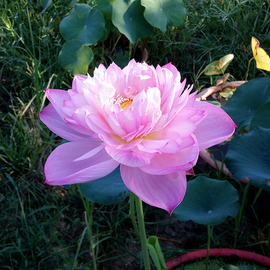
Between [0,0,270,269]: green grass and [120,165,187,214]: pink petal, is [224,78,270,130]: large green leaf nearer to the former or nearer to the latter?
[0,0,270,269]: green grass

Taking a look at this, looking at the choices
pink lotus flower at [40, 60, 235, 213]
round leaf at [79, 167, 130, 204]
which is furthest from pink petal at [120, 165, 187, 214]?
round leaf at [79, 167, 130, 204]

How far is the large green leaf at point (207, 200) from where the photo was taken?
0.96m

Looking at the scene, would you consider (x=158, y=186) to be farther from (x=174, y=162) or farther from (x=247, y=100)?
(x=247, y=100)

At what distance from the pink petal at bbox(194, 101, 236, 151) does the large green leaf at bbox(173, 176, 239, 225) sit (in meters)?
0.40

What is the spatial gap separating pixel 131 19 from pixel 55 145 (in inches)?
31.8

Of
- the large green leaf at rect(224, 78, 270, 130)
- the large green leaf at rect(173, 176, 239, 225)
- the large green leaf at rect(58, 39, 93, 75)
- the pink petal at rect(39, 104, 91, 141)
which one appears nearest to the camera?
the pink petal at rect(39, 104, 91, 141)

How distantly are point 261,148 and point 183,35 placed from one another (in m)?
1.33

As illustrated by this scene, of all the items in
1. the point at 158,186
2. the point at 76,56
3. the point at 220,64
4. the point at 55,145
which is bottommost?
the point at 55,145

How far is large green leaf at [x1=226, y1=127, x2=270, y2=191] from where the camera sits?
834 mm

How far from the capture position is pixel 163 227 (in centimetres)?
137

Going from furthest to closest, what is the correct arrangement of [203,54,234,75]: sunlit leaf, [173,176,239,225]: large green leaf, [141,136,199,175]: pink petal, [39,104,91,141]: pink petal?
[203,54,234,75]: sunlit leaf → [173,176,239,225]: large green leaf → [39,104,91,141]: pink petal → [141,136,199,175]: pink petal

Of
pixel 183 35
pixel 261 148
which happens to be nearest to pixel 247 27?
pixel 183 35

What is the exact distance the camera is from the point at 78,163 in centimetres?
61

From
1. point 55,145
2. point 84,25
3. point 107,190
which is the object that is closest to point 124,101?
point 107,190
